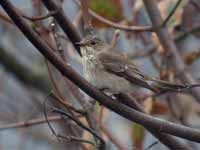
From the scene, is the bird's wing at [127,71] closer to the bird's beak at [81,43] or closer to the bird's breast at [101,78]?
the bird's breast at [101,78]

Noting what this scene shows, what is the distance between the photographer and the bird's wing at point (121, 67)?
9.80ft

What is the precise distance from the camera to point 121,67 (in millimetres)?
3121

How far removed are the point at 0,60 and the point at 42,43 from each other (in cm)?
188

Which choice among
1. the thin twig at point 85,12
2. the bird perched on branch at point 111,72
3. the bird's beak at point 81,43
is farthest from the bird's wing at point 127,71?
the thin twig at point 85,12

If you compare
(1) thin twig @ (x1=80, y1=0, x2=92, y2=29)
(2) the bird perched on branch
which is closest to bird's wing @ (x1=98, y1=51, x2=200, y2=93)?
(2) the bird perched on branch

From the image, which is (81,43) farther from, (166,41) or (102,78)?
(166,41)

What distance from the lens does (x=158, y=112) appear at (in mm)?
3600

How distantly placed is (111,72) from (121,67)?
0.29 ft

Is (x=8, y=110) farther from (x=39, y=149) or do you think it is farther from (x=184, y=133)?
(x=184, y=133)

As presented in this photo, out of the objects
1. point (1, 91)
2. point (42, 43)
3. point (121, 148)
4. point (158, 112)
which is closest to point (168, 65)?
point (158, 112)

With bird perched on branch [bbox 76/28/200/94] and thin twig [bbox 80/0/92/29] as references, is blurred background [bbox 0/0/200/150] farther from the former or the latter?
thin twig [bbox 80/0/92/29]

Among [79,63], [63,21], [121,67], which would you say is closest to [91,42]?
[121,67]

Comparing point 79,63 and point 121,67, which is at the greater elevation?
point 121,67

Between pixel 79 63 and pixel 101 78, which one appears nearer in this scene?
pixel 101 78
